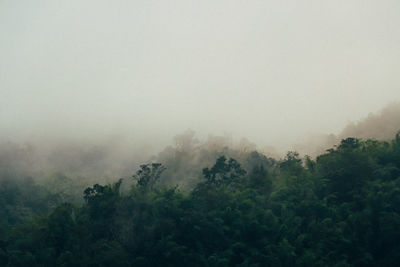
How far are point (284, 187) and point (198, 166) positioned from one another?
102 feet

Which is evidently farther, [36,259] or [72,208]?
[72,208]

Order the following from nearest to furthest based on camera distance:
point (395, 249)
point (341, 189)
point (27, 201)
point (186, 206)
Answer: point (395, 249), point (186, 206), point (341, 189), point (27, 201)

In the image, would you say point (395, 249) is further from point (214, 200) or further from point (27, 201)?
point (27, 201)

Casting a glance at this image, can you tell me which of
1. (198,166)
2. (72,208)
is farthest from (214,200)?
(198,166)

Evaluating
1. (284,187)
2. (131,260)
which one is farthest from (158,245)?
(284,187)

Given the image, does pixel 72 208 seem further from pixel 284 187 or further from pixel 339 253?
pixel 339 253

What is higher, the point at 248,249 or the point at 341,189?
the point at 341,189

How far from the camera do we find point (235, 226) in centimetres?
3073

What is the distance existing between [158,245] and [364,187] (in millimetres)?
13622

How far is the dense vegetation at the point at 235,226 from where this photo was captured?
1122 inches

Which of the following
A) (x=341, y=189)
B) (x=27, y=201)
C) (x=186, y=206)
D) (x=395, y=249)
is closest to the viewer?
(x=395, y=249)

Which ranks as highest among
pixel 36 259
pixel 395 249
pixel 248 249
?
pixel 36 259

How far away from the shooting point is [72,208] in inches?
1331

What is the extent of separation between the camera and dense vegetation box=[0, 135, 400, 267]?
28500 millimetres
